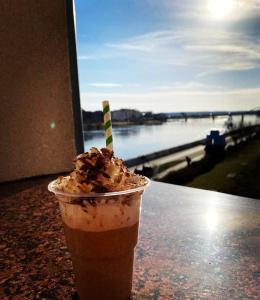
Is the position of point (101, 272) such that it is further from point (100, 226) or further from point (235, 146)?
point (235, 146)

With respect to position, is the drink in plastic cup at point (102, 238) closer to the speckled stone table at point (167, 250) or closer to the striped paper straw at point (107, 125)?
the speckled stone table at point (167, 250)

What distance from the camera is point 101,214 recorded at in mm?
719

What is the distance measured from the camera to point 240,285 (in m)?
0.81

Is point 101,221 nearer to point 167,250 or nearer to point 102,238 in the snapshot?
point 102,238

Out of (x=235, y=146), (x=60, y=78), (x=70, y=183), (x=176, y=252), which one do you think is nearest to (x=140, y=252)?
(x=176, y=252)

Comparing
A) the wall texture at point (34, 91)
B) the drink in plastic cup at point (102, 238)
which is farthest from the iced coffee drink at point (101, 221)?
the wall texture at point (34, 91)

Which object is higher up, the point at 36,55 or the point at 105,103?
the point at 36,55

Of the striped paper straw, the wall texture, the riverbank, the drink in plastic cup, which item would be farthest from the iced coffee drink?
the riverbank

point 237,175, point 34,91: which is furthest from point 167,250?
point 237,175

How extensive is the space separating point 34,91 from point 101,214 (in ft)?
5.63

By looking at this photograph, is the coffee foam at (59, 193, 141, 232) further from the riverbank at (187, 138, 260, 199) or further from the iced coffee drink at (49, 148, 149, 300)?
the riverbank at (187, 138, 260, 199)

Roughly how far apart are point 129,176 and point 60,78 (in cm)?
172

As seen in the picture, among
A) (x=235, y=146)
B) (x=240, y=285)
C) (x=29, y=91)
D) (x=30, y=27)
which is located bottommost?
(x=235, y=146)

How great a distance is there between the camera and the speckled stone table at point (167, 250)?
806 mm
